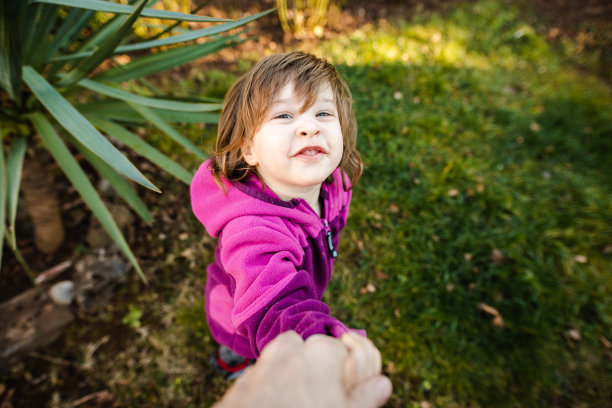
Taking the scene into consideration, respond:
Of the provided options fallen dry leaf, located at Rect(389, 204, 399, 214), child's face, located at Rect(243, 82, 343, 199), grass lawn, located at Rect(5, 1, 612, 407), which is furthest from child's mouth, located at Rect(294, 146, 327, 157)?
fallen dry leaf, located at Rect(389, 204, 399, 214)

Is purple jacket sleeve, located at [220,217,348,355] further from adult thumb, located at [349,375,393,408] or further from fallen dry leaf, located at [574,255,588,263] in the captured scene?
fallen dry leaf, located at [574,255,588,263]

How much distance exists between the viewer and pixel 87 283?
1875 mm

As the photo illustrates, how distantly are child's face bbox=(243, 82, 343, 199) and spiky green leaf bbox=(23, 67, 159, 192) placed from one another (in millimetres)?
356

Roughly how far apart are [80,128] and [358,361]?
1117mm

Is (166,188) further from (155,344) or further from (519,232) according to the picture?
(519,232)

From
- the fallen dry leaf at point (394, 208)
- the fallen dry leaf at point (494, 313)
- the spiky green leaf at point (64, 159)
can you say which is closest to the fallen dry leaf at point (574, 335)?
the fallen dry leaf at point (494, 313)

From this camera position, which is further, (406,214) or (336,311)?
(406,214)

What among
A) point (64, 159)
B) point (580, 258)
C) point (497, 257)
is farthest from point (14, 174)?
point (580, 258)

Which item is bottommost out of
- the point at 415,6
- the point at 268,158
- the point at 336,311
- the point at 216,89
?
the point at 336,311

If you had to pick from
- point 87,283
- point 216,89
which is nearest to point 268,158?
point 87,283

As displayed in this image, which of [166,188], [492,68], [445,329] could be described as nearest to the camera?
[445,329]

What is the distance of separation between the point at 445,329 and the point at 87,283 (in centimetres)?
210

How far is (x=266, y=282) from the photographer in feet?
2.91

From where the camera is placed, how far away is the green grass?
1.96 m
